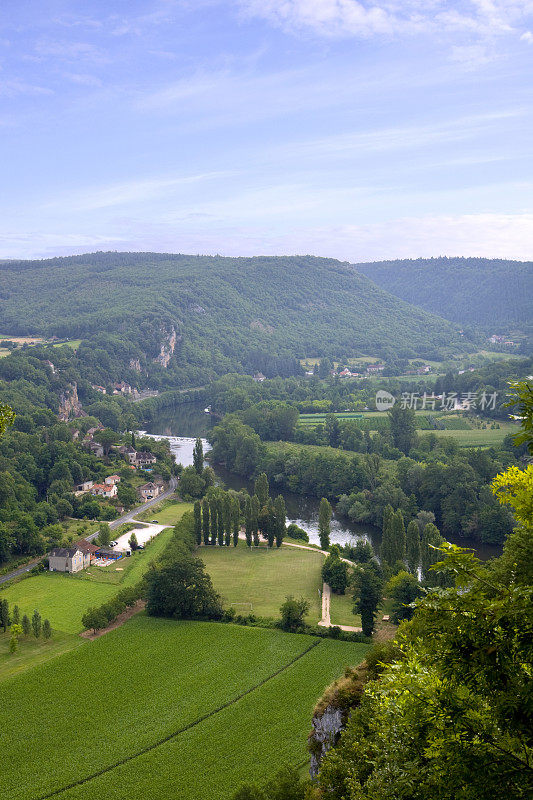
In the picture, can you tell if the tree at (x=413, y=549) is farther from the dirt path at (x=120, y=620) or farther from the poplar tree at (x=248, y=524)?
the dirt path at (x=120, y=620)

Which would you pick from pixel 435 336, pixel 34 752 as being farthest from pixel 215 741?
pixel 435 336

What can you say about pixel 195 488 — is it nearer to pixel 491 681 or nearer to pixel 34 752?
pixel 34 752

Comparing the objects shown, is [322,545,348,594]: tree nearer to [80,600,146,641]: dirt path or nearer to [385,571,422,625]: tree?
[385,571,422,625]: tree

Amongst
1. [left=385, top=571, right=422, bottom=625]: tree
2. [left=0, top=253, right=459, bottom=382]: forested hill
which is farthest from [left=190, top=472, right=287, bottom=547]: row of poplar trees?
[left=0, top=253, right=459, bottom=382]: forested hill

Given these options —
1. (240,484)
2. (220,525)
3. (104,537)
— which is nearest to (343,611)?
(220,525)

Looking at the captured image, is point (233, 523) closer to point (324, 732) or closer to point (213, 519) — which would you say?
point (213, 519)

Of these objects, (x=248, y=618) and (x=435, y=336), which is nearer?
(x=248, y=618)
